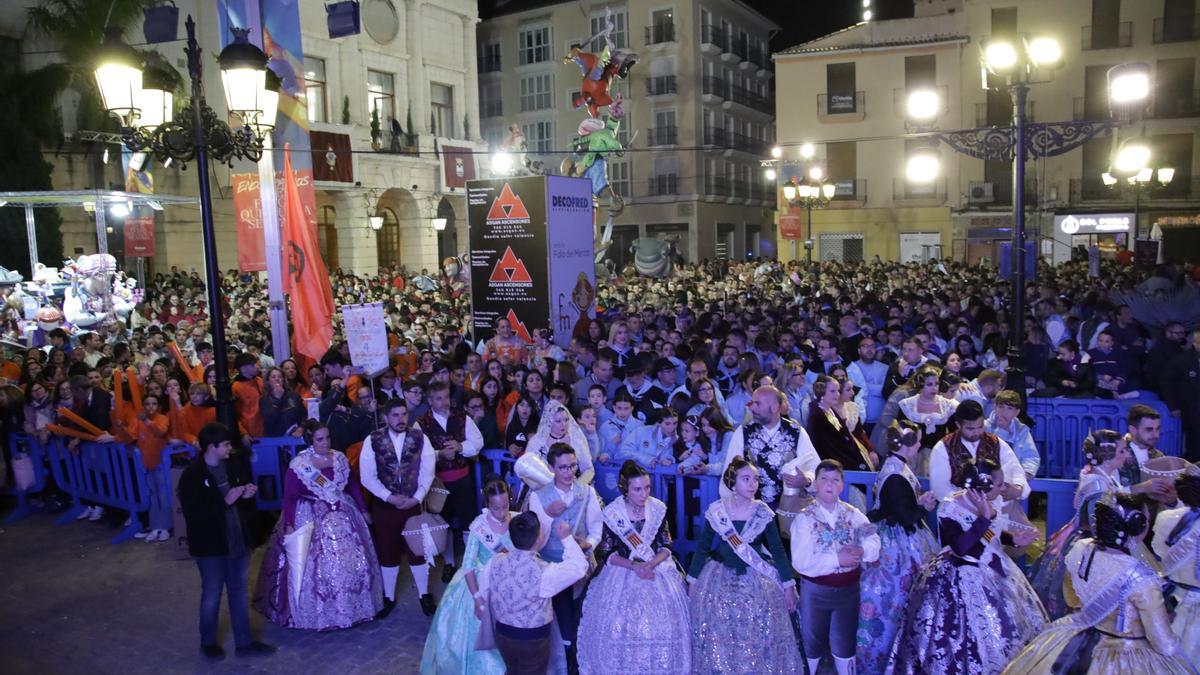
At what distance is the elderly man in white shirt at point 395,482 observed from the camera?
21.0 ft

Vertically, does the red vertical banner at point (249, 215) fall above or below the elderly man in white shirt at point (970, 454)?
above

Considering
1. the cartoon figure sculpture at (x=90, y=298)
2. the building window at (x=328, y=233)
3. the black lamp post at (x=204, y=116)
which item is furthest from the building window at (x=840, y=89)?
the black lamp post at (x=204, y=116)

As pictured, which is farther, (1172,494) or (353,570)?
(353,570)

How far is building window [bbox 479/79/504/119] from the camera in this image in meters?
44.2

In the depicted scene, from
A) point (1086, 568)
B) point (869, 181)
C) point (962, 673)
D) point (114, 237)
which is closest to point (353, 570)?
point (962, 673)

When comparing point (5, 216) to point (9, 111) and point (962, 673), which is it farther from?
point (962, 673)

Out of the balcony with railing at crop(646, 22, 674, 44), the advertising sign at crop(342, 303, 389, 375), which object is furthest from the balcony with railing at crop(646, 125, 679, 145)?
the advertising sign at crop(342, 303, 389, 375)

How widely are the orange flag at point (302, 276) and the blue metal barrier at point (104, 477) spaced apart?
2.39 m

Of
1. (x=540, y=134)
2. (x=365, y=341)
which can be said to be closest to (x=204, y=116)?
(x=365, y=341)

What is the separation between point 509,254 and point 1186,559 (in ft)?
32.4

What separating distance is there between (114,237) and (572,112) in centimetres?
2186

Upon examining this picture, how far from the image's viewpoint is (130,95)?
703 cm

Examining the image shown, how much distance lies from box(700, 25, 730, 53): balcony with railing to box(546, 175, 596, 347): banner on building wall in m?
29.3

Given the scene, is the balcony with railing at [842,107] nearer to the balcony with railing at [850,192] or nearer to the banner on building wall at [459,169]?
the balcony with railing at [850,192]
